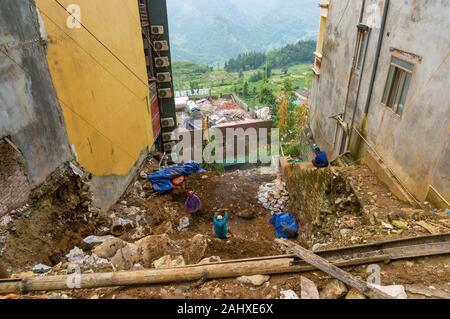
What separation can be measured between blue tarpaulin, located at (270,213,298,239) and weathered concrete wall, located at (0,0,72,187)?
5673 millimetres

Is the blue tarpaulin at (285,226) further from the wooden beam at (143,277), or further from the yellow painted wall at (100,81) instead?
the wooden beam at (143,277)

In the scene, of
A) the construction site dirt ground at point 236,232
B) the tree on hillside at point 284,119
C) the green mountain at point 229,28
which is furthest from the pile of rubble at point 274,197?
the green mountain at point 229,28

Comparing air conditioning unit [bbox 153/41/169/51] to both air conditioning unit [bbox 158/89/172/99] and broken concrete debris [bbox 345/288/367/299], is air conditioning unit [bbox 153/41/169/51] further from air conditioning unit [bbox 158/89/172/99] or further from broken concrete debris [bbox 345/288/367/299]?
broken concrete debris [bbox 345/288/367/299]

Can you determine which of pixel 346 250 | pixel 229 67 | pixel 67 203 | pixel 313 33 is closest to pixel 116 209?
pixel 67 203

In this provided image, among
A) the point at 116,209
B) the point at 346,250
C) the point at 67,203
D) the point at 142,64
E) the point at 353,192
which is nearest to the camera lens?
the point at 346,250

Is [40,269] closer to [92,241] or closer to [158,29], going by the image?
[92,241]

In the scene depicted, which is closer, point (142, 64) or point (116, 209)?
point (116, 209)

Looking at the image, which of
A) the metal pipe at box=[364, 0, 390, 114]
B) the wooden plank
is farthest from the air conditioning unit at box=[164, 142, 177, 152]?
the wooden plank

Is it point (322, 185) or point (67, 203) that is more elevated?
point (67, 203)

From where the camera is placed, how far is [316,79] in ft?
43.1

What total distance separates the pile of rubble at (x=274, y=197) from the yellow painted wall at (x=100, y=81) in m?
4.52

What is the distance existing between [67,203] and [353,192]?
5957 millimetres

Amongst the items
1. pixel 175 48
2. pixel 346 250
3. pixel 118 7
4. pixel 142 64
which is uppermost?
pixel 118 7
